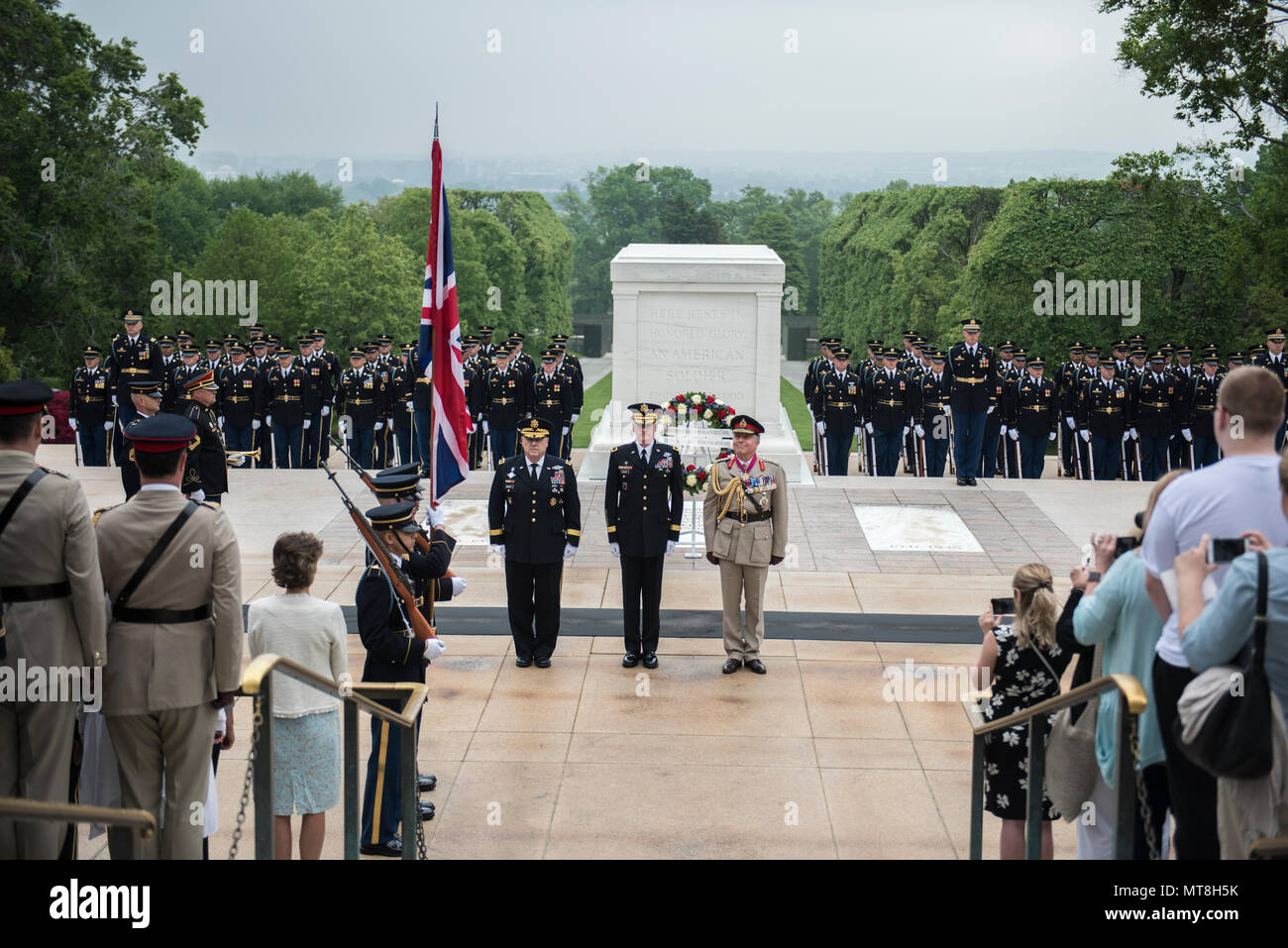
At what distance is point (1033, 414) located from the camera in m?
17.6

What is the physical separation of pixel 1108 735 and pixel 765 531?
4.28 meters

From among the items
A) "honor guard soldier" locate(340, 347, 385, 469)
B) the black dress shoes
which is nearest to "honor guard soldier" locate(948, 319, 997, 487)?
"honor guard soldier" locate(340, 347, 385, 469)

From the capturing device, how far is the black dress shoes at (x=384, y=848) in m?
5.93

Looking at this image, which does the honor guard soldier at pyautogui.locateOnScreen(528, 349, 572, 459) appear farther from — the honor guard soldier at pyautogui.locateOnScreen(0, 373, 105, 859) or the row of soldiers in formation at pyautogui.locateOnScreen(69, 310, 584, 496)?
the honor guard soldier at pyautogui.locateOnScreen(0, 373, 105, 859)

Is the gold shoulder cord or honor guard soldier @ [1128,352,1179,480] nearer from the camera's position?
the gold shoulder cord

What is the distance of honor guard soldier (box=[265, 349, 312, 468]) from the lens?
1770cm

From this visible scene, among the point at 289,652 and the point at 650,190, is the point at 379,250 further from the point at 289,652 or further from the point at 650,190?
the point at 650,190

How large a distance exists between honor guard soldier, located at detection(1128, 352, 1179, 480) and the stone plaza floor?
524 centimetres

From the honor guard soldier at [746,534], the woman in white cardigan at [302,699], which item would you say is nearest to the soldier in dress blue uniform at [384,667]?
the woman in white cardigan at [302,699]

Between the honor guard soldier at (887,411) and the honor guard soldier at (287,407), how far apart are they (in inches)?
285

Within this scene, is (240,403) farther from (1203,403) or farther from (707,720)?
(1203,403)

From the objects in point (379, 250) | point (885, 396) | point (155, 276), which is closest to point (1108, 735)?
point (885, 396)

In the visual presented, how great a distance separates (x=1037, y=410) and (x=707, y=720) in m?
11.0

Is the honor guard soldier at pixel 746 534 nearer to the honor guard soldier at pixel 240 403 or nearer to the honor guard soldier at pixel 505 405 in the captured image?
the honor guard soldier at pixel 505 405
